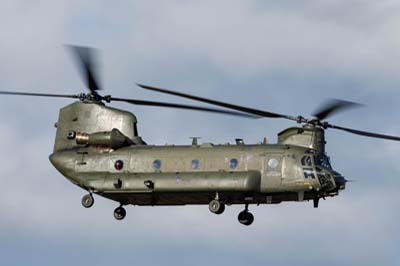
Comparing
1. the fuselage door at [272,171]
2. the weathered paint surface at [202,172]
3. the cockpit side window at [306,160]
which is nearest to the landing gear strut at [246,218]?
the weathered paint surface at [202,172]

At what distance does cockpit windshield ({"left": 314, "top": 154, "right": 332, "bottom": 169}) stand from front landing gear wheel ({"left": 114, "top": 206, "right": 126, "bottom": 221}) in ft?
29.0

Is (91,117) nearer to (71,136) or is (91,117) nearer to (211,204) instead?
(71,136)

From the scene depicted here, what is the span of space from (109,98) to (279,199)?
30.3ft

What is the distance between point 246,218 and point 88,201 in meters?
6.94

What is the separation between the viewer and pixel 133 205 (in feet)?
184

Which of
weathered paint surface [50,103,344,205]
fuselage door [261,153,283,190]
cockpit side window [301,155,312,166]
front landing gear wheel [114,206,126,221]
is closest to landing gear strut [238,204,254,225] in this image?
weathered paint surface [50,103,344,205]

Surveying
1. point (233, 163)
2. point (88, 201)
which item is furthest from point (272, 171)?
point (88, 201)

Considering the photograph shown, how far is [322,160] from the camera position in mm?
54375

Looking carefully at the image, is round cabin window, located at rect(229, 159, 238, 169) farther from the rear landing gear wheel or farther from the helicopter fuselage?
the rear landing gear wheel

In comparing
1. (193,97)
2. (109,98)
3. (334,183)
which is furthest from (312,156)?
(109,98)

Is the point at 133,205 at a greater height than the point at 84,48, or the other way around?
the point at 84,48

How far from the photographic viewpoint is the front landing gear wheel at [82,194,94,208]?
55.5 m

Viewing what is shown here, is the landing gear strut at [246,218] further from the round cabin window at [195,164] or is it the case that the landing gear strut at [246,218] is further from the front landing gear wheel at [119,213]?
the front landing gear wheel at [119,213]

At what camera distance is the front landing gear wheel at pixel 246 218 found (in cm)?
5550
